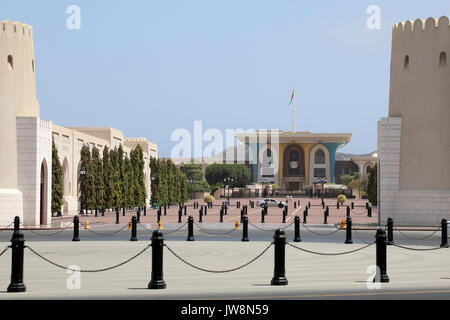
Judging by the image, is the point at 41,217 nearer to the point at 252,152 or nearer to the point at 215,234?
the point at 215,234

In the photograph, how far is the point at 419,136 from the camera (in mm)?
36281

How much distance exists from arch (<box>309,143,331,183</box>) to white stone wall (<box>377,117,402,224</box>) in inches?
5023

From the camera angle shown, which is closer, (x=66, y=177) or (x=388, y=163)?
(x=388, y=163)

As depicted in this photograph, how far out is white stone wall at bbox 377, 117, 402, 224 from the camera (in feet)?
120

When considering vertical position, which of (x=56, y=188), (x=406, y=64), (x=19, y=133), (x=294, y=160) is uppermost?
(x=406, y=64)

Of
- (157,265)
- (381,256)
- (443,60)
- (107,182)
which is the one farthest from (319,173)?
(157,265)

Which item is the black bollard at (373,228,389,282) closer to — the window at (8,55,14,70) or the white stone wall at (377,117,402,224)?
the white stone wall at (377,117,402,224)

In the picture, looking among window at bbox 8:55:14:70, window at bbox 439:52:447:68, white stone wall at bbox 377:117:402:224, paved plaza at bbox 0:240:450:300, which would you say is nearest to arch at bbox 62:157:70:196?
window at bbox 8:55:14:70

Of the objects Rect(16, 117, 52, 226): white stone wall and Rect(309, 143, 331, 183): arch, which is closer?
Rect(16, 117, 52, 226): white stone wall

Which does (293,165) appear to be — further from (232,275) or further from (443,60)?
(232,275)

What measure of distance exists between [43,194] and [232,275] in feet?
76.1
